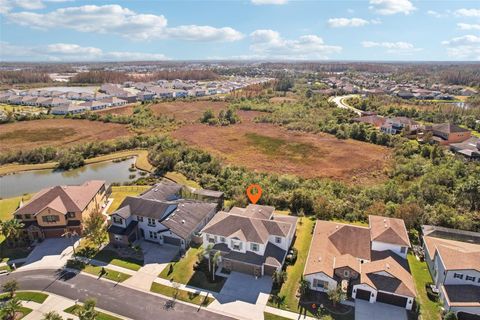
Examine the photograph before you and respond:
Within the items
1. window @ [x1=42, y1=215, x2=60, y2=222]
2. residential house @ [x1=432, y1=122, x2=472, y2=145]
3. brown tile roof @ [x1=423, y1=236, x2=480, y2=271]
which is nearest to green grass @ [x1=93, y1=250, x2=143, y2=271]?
window @ [x1=42, y1=215, x2=60, y2=222]

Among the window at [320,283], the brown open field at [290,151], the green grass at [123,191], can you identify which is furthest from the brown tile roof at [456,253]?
the green grass at [123,191]

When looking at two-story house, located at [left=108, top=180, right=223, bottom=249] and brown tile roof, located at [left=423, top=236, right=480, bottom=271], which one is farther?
two-story house, located at [left=108, top=180, right=223, bottom=249]

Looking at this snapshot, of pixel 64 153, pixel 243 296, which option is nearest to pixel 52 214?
pixel 243 296

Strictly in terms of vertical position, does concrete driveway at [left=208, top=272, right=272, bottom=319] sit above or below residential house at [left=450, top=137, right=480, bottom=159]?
below

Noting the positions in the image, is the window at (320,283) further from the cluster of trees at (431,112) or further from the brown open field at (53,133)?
the cluster of trees at (431,112)

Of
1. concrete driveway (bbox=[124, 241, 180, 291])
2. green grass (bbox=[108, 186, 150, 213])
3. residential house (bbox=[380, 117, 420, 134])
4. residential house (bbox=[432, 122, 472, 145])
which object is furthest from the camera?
residential house (bbox=[380, 117, 420, 134])

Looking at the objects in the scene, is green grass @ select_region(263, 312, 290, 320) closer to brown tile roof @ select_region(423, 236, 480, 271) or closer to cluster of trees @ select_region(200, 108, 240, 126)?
brown tile roof @ select_region(423, 236, 480, 271)

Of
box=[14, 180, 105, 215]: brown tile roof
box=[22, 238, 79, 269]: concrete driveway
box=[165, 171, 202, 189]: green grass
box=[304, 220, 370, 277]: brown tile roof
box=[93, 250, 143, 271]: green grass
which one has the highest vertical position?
box=[14, 180, 105, 215]: brown tile roof

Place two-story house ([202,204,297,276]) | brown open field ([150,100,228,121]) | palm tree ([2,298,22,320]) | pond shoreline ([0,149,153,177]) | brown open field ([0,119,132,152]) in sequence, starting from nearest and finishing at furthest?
palm tree ([2,298,22,320]), two-story house ([202,204,297,276]), pond shoreline ([0,149,153,177]), brown open field ([0,119,132,152]), brown open field ([150,100,228,121])
